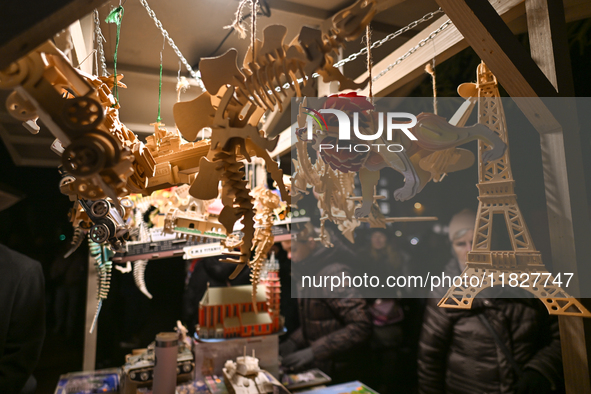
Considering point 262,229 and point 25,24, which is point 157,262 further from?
point 25,24

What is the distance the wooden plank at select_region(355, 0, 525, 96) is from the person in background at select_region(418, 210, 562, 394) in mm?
715

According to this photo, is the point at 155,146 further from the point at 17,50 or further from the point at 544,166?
the point at 544,166

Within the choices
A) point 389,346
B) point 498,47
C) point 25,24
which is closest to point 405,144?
point 498,47

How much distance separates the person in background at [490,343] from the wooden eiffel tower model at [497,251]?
20.0 inches

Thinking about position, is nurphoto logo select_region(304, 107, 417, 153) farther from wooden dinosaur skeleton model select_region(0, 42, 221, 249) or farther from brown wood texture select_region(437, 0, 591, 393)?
wooden dinosaur skeleton model select_region(0, 42, 221, 249)

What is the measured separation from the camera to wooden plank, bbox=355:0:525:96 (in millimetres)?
1225

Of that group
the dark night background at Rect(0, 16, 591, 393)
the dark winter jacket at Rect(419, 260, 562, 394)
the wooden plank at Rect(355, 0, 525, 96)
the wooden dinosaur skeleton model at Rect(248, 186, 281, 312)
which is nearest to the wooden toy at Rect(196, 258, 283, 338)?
the wooden dinosaur skeleton model at Rect(248, 186, 281, 312)

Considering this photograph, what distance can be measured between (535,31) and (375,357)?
2.38 metres

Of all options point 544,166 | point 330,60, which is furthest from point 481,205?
point 330,60

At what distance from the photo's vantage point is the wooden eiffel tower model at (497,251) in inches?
38.2

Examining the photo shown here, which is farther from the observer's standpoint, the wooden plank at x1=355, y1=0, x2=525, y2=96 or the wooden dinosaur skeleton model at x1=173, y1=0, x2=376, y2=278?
the wooden plank at x1=355, y1=0, x2=525, y2=96

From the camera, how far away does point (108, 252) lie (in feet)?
7.23

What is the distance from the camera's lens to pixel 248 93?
2.35 feet

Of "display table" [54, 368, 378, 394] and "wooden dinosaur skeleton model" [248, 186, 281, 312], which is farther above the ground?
"wooden dinosaur skeleton model" [248, 186, 281, 312]
